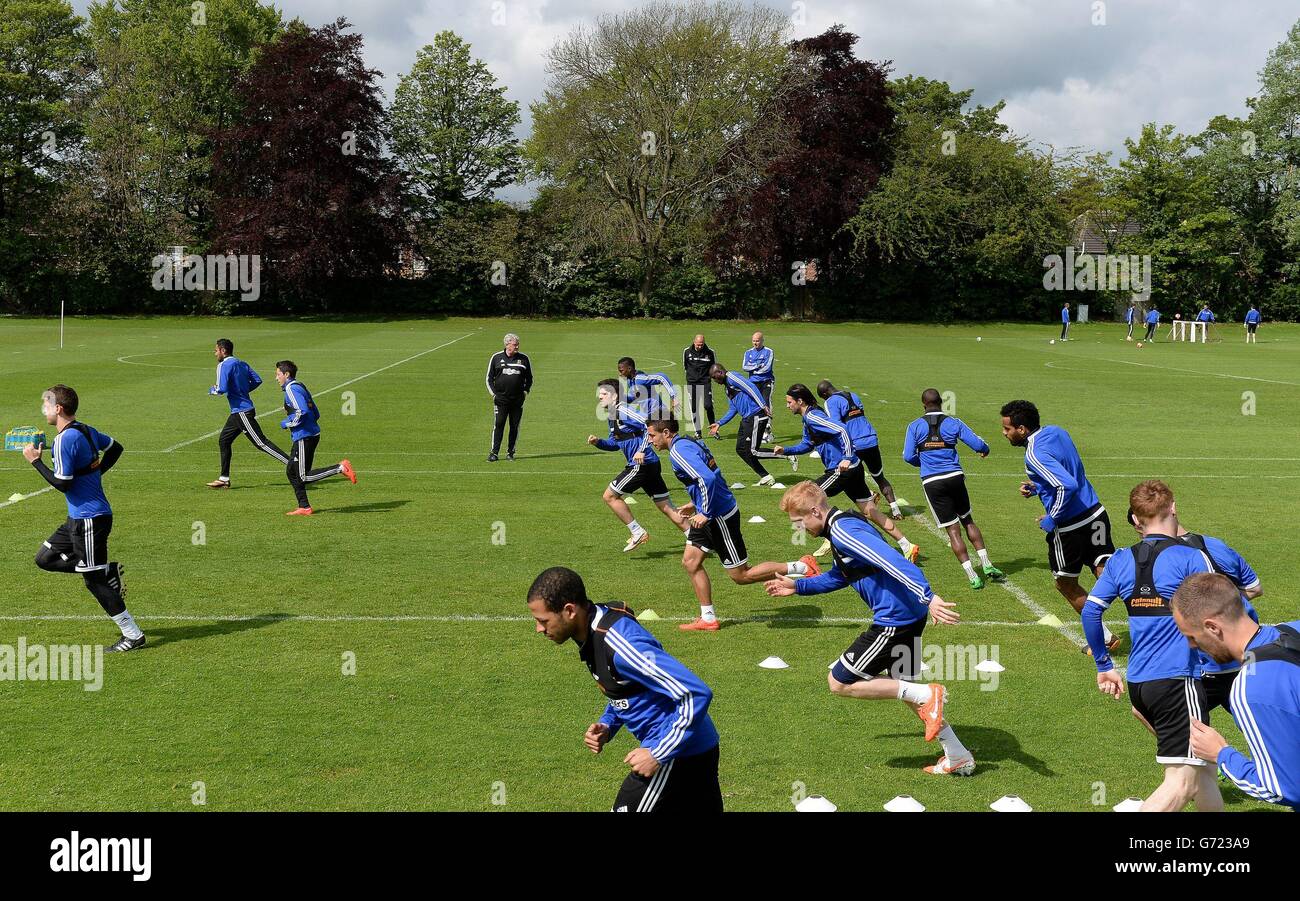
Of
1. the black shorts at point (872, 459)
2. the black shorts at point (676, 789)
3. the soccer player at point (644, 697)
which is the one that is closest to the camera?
the soccer player at point (644, 697)

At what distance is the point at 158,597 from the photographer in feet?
40.1

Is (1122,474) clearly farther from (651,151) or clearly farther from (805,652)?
(651,151)

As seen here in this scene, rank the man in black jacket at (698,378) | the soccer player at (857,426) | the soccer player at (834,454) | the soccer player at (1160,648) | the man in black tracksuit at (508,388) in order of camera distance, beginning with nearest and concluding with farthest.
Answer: the soccer player at (1160,648), the soccer player at (834,454), the soccer player at (857,426), the man in black tracksuit at (508,388), the man in black jacket at (698,378)

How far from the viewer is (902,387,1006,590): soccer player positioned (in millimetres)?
13109

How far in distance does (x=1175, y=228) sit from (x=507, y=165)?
42.9m

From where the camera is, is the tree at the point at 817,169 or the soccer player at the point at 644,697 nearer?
the soccer player at the point at 644,697

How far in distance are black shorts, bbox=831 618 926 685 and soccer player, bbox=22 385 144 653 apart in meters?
6.38

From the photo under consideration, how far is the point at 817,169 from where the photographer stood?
220ft

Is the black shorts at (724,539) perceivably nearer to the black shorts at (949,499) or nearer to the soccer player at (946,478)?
the soccer player at (946,478)

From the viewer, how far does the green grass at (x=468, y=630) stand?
7.76 m

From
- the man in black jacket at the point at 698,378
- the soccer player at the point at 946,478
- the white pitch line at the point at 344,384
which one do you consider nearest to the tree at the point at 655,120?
the white pitch line at the point at 344,384

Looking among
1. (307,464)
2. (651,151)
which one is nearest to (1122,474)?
(307,464)

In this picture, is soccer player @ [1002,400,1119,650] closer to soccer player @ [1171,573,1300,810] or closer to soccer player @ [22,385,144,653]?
soccer player @ [1171,573,1300,810]

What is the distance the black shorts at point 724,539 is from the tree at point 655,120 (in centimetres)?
5866
